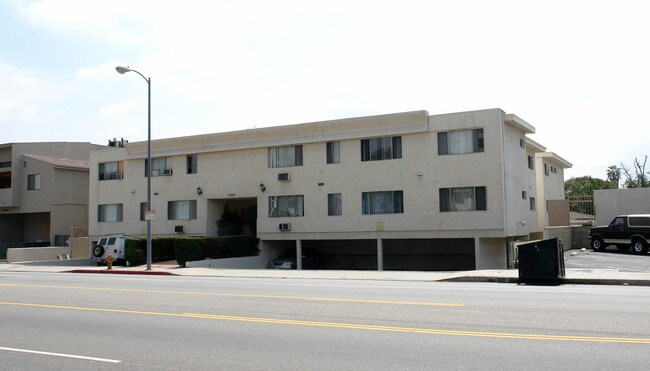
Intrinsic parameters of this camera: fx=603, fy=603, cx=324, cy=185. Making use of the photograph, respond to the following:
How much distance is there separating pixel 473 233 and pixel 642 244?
11708 millimetres

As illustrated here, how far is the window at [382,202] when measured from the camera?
101ft

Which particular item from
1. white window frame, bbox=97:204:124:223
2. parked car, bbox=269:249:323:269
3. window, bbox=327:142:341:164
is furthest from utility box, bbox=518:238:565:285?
white window frame, bbox=97:204:124:223

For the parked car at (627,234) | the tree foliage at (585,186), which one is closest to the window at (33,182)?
the parked car at (627,234)

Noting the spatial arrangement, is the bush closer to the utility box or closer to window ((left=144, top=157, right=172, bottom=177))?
window ((left=144, top=157, right=172, bottom=177))

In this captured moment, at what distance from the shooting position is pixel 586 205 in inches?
1916

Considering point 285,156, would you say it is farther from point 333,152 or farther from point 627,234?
point 627,234

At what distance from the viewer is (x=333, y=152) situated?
32.7 metres

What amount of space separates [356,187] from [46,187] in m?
26.4

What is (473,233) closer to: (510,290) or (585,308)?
(510,290)

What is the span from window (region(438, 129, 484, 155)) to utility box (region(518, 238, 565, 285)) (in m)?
12.2

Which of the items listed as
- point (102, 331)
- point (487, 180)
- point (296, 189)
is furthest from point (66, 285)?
point (487, 180)

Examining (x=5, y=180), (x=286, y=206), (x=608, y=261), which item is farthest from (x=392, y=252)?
(x=5, y=180)

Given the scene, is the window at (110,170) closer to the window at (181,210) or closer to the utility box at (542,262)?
the window at (181,210)

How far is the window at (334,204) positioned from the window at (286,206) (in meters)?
1.60
